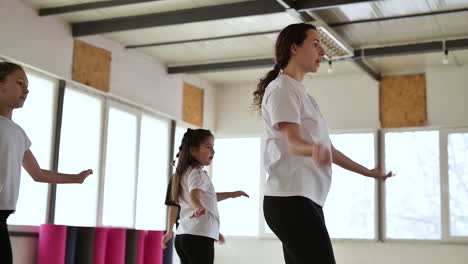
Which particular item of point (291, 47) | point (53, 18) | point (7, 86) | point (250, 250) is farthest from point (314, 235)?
point (250, 250)

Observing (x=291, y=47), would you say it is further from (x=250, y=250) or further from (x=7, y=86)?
(x=250, y=250)

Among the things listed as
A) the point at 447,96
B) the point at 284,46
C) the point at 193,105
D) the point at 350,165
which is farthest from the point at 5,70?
the point at 447,96

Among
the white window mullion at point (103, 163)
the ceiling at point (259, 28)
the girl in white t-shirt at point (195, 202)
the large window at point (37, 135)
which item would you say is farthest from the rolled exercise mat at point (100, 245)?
the girl in white t-shirt at point (195, 202)

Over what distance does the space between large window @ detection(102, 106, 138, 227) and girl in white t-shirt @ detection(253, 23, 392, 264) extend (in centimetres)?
517

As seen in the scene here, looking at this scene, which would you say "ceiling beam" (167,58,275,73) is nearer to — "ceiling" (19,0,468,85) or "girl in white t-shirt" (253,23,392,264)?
"ceiling" (19,0,468,85)

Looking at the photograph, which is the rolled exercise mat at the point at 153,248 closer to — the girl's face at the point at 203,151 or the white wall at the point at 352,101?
the white wall at the point at 352,101

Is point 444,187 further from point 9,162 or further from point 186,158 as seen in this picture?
point 9,162

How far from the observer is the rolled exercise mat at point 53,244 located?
5.76m

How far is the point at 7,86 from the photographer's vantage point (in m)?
2.47

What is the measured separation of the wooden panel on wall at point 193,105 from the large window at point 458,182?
133 inches

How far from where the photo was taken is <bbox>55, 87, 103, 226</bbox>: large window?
6.35 metres

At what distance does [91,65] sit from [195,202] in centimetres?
355

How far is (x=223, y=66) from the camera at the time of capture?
8.06 meters

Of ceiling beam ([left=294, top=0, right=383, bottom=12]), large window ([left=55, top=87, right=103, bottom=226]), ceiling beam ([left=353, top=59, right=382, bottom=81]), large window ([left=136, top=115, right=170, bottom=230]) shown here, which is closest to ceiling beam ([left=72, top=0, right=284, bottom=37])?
ceiling beam ([left=294, top=0, right=383, bottom=12])
